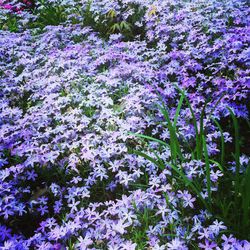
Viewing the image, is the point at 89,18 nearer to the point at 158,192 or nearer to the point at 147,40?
the point at 147,40

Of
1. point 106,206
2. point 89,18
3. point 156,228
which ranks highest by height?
point 89,18

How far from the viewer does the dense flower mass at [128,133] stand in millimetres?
2330

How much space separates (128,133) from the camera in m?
2.40

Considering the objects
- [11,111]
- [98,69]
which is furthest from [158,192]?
[98,69]

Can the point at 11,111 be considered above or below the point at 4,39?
below

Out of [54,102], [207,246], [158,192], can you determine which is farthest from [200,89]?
[207,246]

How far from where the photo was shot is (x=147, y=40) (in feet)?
17.1

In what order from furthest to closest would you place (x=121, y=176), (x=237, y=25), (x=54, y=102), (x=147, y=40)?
(x=147, y=40), (x=237, y=25), (x=54, y=102), (x=121, y=176)

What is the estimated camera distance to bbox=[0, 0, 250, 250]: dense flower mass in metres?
2.33

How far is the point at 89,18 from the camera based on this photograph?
592cm

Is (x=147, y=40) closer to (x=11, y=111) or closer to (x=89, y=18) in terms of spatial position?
(x=89, y=18)

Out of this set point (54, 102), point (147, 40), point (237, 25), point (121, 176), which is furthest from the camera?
point (147, 40)

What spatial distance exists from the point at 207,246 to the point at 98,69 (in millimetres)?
2995

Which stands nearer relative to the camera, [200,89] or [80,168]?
[80,168]
